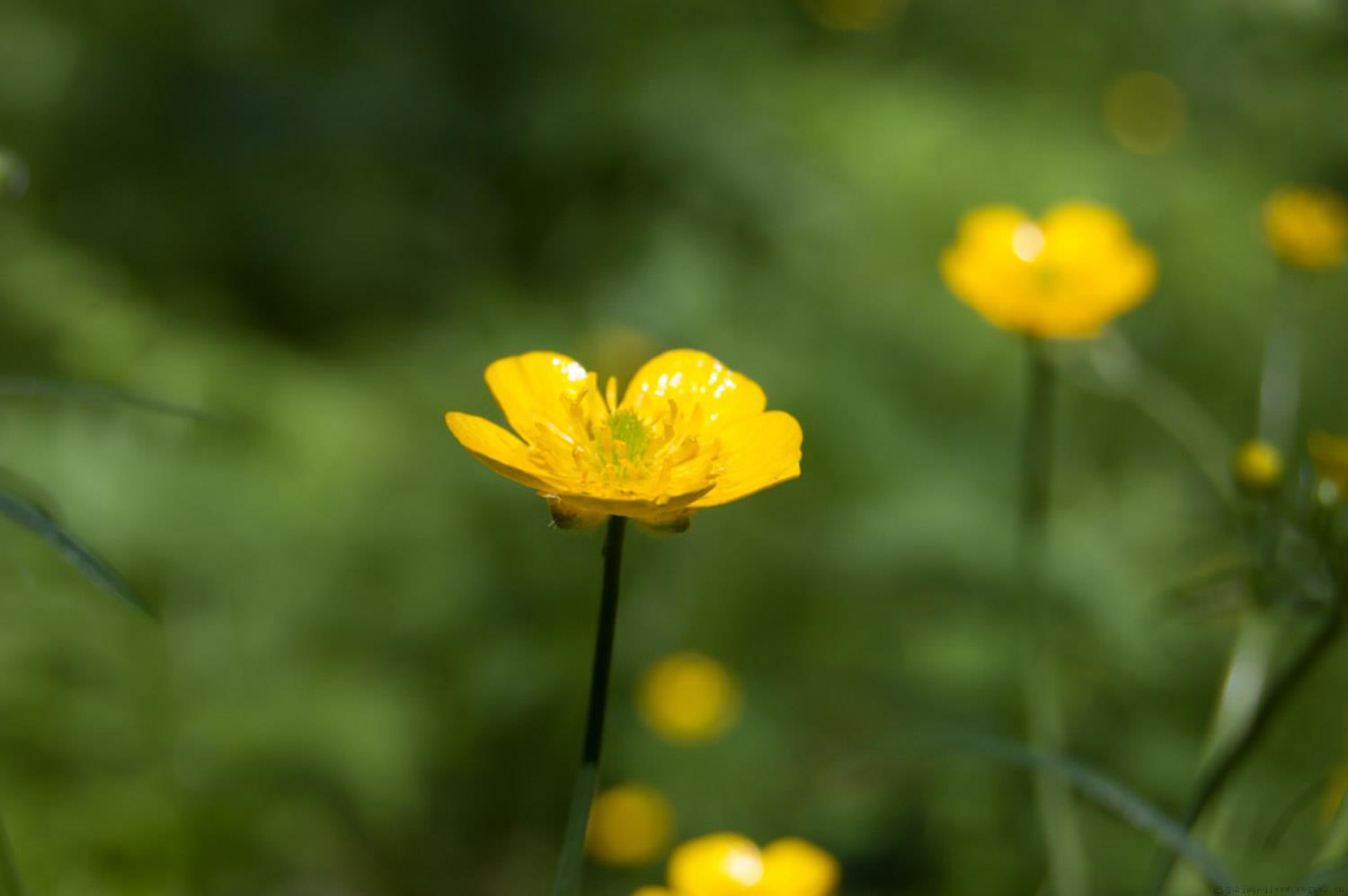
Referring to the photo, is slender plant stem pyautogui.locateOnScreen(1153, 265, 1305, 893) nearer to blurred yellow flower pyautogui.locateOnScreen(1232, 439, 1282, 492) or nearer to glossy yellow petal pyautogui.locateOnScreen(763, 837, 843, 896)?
blurred yellow flower pyautogui.locateOnScreen(1232, 439, 1282, 492)

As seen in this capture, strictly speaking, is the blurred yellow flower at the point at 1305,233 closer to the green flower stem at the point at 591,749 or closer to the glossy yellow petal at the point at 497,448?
the glossy yellow petal at the point at 497,448

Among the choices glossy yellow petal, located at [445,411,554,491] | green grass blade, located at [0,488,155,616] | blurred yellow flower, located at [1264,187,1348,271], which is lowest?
green grass blade, located at [0,488,155,616]

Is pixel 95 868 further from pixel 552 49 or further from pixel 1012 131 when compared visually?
pixel 1012 131

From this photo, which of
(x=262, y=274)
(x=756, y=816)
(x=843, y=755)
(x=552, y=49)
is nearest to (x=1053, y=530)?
(x=843, y=755)

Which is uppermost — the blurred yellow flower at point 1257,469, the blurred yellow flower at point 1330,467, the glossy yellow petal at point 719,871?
the blurred yellow flower at point 1257,469

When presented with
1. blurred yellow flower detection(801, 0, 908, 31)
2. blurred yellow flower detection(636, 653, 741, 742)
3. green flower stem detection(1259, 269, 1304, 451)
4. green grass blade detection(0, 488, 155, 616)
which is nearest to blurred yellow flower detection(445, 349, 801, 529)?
green grass blade detection(0, 488, 155, 616)

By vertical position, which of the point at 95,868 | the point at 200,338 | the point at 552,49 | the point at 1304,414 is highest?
the point at 552,49

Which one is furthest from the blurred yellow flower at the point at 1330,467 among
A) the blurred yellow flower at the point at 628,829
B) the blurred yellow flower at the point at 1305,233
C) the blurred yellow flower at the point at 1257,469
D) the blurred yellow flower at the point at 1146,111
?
the blurred yellow flower at the point at 1146,111
